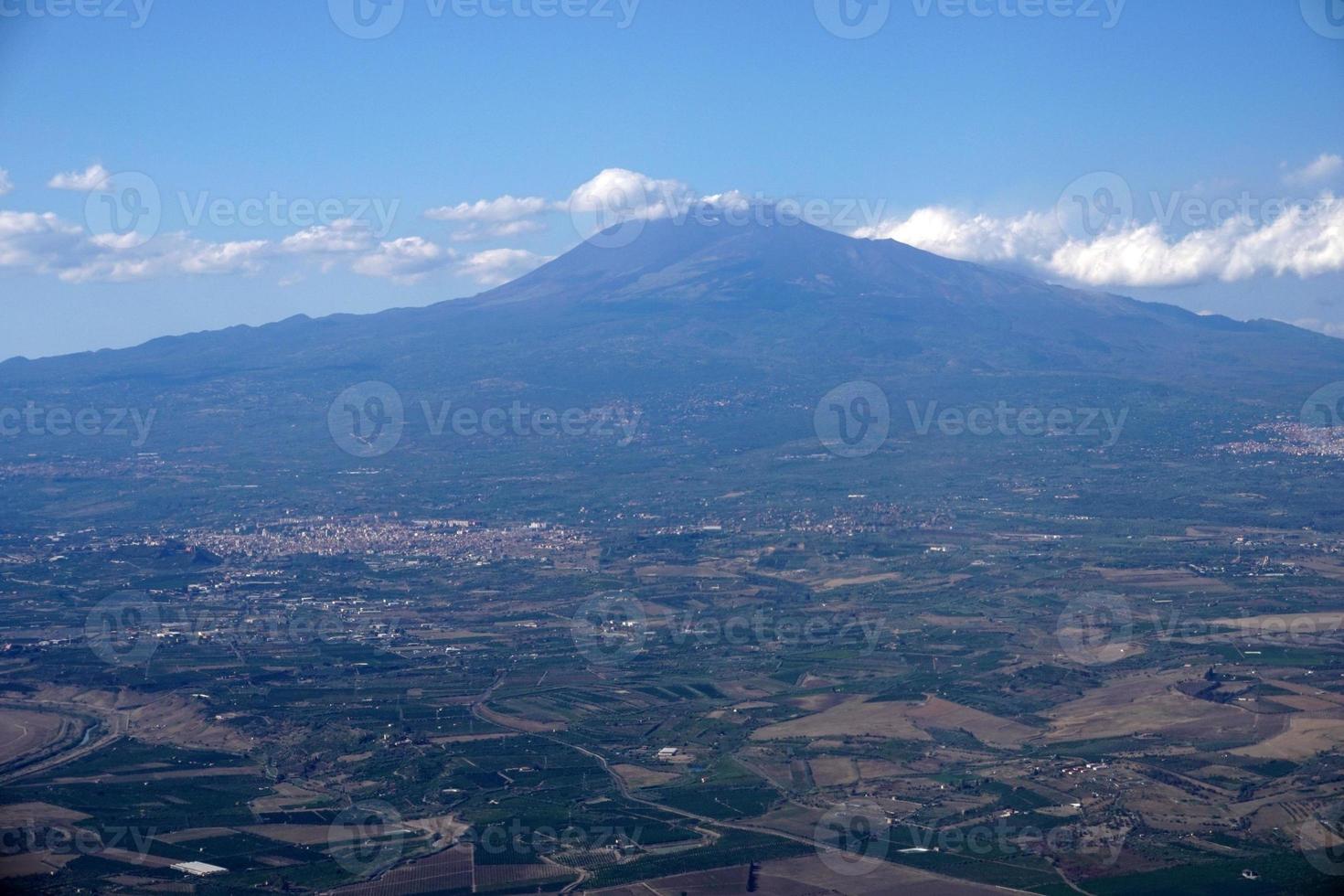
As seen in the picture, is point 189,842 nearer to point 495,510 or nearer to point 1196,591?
point 1196,591

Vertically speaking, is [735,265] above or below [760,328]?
above

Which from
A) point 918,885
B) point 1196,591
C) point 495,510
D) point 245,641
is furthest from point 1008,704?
point 495,510

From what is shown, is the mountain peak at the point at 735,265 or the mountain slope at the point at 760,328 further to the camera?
the mountain peak at the point at 735,265

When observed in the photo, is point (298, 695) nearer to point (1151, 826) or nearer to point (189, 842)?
point (189, 842)

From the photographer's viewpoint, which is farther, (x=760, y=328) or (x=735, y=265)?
(x=735, y=265)

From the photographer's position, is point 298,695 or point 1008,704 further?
point 298,695

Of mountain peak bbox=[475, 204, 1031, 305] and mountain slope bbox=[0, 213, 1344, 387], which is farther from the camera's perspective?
mountain peak bbox=[475, 204, 1031, 305]

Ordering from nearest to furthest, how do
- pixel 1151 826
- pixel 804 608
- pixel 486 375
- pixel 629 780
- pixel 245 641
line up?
Answer: pixel 1151 826, pixel 629 780, pixel 245 641, pixel 804 608, pixel 486 375

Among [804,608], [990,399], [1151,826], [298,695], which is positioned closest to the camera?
[1151,826]

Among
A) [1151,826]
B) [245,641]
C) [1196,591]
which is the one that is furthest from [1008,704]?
[245,641]

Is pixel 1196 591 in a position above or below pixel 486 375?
below
